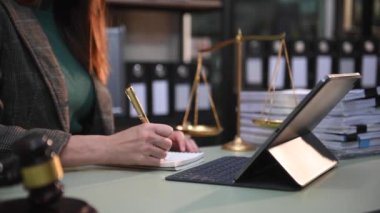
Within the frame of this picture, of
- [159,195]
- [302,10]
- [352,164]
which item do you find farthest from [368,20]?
[159,195]

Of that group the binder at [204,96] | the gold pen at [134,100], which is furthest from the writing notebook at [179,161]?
the binder at [204,96]

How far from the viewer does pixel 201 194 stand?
2.87 ft

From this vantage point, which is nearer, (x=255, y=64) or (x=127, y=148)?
(x=127, y=148)

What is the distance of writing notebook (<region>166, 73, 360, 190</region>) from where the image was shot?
896 millimetres

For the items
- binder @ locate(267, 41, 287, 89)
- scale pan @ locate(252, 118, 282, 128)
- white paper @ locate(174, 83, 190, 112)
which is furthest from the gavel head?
binder @ locate(267, 41, 287, 89)

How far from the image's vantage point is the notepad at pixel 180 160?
1.09 m

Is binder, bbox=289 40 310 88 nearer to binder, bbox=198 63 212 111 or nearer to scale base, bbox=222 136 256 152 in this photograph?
binder, bbox=198 63 212 111

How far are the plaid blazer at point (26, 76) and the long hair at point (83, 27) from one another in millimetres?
272

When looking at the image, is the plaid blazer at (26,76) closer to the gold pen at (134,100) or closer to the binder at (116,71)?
the gold pen at (134,100)

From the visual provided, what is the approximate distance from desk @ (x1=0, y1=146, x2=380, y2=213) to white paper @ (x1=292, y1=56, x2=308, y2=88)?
1409 millimetres

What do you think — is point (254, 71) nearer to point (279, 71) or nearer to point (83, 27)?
point (279, 71)

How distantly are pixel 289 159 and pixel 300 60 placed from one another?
1.53 metres

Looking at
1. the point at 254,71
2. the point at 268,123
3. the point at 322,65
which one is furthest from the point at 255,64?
the point at 268,123

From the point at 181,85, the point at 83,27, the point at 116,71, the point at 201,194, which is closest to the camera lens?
the point at 201,194
